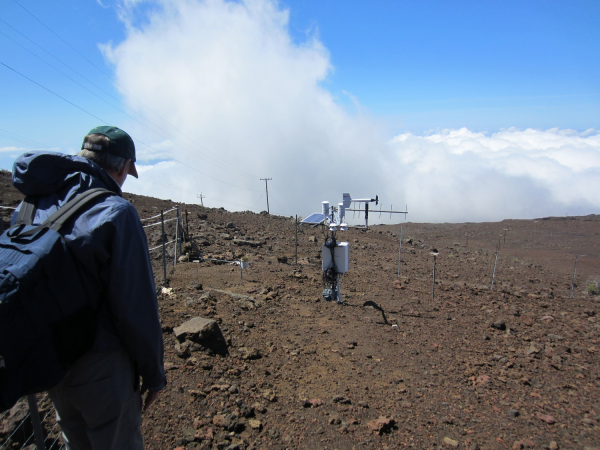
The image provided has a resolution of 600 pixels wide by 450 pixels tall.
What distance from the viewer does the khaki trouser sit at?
1720 mm

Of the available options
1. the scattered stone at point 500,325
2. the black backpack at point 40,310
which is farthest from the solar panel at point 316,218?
the black backpack at point 40,310

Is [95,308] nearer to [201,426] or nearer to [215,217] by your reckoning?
[201,426]

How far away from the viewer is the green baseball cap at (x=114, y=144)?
203 centimetres

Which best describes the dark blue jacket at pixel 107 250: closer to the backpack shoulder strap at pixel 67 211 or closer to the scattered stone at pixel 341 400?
the backpack shoulder strap at pixel 67 211

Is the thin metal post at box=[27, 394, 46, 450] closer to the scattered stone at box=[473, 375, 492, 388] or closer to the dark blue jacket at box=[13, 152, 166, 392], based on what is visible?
the dark blue jacket at box=[13, 152, 166, 392]

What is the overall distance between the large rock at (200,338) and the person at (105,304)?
3.14 metres

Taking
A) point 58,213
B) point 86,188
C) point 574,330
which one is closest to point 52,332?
point 58,213

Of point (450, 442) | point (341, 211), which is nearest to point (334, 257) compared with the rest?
point (341, 211)

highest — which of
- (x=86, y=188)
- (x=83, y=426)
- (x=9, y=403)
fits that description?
(x=86, y=188)

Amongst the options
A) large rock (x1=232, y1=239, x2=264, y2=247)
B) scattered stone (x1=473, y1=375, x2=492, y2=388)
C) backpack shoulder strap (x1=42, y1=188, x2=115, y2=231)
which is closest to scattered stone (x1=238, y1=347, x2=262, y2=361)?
scattered stone (x1=473, y1=375, x2=492, y2=388)

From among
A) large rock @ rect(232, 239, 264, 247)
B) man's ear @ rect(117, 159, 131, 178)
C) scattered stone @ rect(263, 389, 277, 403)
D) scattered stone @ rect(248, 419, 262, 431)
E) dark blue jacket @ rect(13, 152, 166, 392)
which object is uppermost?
man's ear @ rect(117, 159, 131, 178)

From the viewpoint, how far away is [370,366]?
5727mm

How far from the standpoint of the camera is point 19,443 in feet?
10.3

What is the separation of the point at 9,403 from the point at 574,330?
966cm
